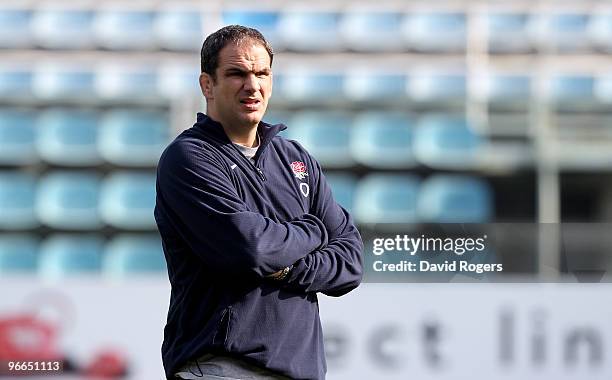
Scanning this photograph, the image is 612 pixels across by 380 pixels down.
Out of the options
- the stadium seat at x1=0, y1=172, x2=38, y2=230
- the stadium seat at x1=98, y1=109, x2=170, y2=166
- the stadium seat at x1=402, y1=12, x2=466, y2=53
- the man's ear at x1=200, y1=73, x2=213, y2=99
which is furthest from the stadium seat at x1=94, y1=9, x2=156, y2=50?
the man's ear at x1=200, y1=73, x2=213, y2=99

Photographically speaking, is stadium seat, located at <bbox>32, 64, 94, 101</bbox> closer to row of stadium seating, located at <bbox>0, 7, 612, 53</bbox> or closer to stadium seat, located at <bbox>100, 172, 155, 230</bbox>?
row of stadium seating, located at <bbox>0, 7, 612, 53</bbox>

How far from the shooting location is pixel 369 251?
2428mm

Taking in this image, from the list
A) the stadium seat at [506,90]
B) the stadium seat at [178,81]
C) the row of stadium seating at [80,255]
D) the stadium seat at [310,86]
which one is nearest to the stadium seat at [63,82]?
the stadium seat at [178,81]

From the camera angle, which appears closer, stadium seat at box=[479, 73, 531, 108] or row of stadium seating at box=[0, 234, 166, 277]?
row of stadium seating at box=[0, 234, 166, 277]

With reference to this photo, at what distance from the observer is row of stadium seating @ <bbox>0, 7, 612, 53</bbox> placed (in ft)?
11.5

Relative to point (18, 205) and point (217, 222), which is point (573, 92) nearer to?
point (18, 205)

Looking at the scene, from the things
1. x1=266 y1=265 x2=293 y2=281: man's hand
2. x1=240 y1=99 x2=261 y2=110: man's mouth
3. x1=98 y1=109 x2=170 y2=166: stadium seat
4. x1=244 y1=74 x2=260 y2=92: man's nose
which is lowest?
x1=266 y1=265 x2=293 y2=281: man's hand

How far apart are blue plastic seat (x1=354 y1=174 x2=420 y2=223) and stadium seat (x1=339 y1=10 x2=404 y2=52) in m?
0.54

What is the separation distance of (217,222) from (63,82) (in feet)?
8.03

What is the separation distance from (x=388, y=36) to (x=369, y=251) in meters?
1.52

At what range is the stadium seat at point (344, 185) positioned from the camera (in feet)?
10.0

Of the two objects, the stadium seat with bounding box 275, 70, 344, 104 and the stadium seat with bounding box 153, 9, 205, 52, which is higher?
the stadium seat with bounding box 153, 9, 205, 52

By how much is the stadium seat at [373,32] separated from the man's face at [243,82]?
8.33ft

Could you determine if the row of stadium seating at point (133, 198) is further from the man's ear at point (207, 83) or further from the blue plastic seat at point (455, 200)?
the man's ear at point (207, 83)
